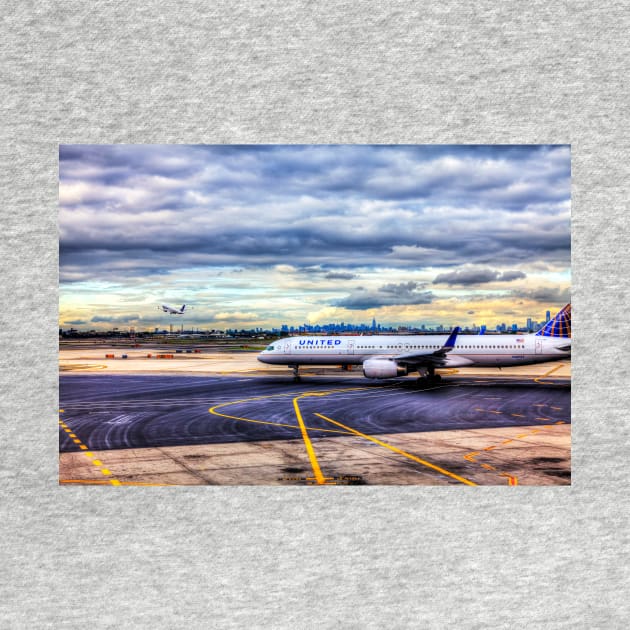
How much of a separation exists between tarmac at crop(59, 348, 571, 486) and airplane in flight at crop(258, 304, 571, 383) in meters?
1.27

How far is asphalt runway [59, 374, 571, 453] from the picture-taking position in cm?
1327

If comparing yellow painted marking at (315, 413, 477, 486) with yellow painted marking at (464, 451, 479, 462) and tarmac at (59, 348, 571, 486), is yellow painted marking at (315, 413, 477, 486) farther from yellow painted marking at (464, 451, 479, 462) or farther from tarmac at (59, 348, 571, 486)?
yellow painted marking at (464, 451, 479, 462)

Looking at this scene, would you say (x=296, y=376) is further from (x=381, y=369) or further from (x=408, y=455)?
(x=408, y=455)

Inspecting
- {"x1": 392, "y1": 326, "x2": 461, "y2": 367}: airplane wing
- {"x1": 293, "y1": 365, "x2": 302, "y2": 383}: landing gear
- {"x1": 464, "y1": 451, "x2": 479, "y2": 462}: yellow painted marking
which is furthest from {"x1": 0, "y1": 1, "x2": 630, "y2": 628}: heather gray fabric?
{"x1": 293, "y1": 365, "x2": 302, "y2": 383}: landing gear

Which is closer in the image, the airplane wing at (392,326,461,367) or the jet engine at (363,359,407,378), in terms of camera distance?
the jet engine at (363,359,407,378)

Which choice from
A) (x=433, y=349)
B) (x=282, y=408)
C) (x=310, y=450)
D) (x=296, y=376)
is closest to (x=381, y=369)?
(x=433, y=349)

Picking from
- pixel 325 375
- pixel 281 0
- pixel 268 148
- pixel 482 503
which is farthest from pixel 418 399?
pixel 281 0

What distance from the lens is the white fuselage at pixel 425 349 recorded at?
84.8ft

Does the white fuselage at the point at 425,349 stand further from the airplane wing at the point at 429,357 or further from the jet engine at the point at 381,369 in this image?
the jet engine at the point at 381,369

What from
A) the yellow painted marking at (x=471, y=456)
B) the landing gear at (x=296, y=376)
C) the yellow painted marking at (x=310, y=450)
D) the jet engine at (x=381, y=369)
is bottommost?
the yellow painted marking at (x=471, y=456)

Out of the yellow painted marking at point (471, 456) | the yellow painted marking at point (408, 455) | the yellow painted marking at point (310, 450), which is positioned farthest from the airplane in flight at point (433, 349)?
the yellow painted marking at point (471, 456)

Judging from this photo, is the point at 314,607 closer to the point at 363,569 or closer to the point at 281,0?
the point at 363,569

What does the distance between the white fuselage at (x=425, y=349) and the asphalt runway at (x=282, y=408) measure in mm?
1185

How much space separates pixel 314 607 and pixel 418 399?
1362cm
